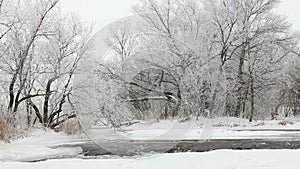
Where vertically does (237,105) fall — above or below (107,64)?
below

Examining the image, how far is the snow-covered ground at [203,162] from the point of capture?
29.7 ft

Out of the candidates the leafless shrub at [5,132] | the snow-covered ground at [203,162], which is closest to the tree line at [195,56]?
the leafless shrub at [5,132]

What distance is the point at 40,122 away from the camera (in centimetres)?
2694

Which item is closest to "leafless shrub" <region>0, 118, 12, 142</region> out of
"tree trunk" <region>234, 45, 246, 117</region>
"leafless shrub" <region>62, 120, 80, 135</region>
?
"leafless shrub" <region>62, 120, 80, 135</region>

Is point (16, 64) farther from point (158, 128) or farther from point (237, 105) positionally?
point (237, 105)

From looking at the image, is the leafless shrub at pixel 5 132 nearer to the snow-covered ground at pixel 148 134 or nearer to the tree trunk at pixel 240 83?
the snow-covered ground at pixel 148 134

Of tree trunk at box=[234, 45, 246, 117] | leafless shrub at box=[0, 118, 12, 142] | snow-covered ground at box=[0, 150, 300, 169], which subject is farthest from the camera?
tree trunk at box=[234, 45, 246, 117]

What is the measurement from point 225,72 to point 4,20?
714 inches

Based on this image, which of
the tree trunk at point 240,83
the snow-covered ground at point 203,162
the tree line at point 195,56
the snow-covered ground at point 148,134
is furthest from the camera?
the tree trunk at point 240,83

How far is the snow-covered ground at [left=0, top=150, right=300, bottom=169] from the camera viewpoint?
905 cm

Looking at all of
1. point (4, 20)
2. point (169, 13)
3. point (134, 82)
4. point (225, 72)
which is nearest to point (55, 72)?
point (4, 20)

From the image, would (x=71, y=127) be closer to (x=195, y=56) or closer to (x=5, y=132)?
(x=5, y=132)

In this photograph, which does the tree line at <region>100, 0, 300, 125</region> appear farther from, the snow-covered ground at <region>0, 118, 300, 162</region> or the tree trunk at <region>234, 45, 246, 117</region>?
the snow-covered ground at <region>0, 118, 300, 162</region>

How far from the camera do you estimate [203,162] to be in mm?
9656
